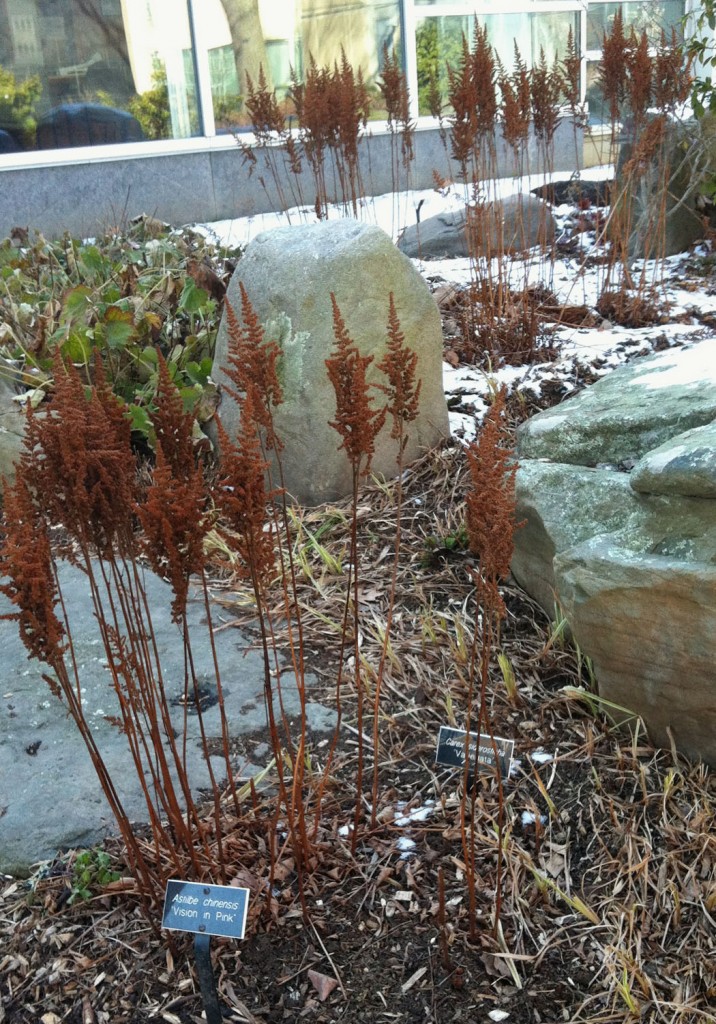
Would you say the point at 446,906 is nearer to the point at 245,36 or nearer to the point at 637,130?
the point at 637,130

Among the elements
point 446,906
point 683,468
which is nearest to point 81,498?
point 446,906

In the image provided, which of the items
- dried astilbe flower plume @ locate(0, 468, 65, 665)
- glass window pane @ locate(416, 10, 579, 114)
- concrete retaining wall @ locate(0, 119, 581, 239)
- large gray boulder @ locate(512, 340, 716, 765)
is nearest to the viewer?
dried astilbe flower plume @ locate(0, 468, 65, 665)

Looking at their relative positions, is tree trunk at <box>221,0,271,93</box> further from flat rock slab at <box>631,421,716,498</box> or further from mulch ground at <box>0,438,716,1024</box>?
mulch ground at <box>0,438,716,1024</box>

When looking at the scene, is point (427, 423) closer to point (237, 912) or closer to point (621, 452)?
point (621, 452)

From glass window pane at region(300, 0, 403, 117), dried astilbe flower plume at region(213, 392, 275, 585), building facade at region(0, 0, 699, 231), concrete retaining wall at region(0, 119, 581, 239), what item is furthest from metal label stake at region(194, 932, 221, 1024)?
glass window pane at region(300, 0, 403, 117)

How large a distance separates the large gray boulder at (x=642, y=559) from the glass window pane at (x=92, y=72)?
6.99m

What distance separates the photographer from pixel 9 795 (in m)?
2.38

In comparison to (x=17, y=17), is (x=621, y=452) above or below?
below

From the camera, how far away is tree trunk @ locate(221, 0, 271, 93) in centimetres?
882

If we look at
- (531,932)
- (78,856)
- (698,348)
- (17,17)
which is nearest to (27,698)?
(78,856)

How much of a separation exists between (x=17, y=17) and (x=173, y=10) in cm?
134

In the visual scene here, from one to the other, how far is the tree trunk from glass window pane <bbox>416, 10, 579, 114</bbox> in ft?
5.30

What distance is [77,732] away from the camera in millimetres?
2604

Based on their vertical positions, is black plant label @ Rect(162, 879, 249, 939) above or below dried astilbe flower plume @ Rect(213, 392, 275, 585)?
below
